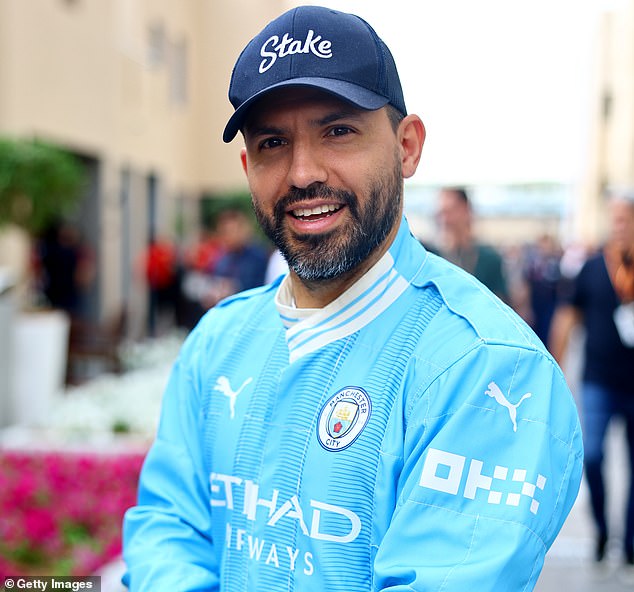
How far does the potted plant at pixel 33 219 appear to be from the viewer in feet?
28.1

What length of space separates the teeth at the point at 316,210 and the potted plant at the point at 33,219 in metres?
7.01

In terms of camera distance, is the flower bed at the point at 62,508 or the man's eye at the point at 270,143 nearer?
the man's eye at the point at 270,143

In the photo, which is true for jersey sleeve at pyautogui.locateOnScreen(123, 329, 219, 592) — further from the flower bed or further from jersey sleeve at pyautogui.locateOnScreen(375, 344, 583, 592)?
the flower bed

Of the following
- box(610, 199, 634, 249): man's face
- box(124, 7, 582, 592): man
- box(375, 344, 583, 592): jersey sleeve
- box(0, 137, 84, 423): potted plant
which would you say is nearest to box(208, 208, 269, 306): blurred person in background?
box(0, 137, 84, 423): potted plant

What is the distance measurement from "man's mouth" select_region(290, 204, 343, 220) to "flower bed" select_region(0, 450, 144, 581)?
2899 mm

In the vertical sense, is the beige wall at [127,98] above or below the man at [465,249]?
above

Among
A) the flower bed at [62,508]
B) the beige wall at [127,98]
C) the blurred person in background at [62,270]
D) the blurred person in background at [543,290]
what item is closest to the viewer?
the flower bed at [62,508]

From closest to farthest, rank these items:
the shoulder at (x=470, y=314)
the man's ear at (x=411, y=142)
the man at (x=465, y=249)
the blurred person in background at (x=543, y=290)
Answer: the shoulder at (x=470, y=314)
the man's ear at (x=411, y=142)
the man at (x=465, y=249)
the blurred person in background at (x=543, y=290)

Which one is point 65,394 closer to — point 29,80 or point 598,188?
point 29,80

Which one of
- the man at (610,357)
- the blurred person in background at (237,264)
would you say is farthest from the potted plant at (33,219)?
the man at (610,357)

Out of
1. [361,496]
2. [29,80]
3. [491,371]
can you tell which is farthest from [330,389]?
[29,80]

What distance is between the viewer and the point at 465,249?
5949mm

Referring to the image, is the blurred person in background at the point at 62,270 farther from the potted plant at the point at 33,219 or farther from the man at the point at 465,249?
the man at the point at 465,249

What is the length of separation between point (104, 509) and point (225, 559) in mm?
3488
